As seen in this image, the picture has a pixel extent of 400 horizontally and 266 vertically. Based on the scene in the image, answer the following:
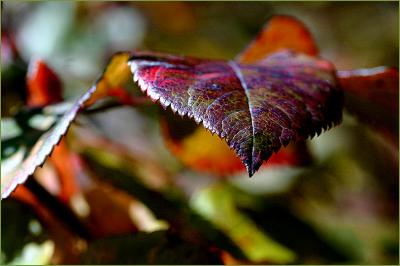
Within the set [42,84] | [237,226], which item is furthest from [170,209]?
[42,84]

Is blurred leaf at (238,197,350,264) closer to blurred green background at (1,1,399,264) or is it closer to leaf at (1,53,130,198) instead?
blurred green background at (1,1,399,264)

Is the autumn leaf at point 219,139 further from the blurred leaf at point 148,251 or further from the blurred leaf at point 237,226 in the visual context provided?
the blurred leaf at point 148,251

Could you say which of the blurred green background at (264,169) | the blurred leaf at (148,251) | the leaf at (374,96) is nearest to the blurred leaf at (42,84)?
the blurred green background at (264,169)

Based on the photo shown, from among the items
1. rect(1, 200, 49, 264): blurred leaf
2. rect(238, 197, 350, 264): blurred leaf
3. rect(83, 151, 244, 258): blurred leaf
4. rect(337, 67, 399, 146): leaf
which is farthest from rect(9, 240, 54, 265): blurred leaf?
rect(337, 67, 399, 146): leaf

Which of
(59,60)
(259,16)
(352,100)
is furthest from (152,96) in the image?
(259,16)

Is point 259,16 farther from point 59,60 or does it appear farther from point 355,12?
point 59,60

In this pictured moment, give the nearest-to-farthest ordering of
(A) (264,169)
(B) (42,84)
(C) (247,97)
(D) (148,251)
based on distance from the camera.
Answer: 1. (C) (247,97)
2. (D) (148,251)
3. (B) (42,84)
4. (A) (264,169)

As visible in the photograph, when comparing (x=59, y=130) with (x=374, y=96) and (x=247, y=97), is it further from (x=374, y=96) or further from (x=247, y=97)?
(x=374, y=96)
